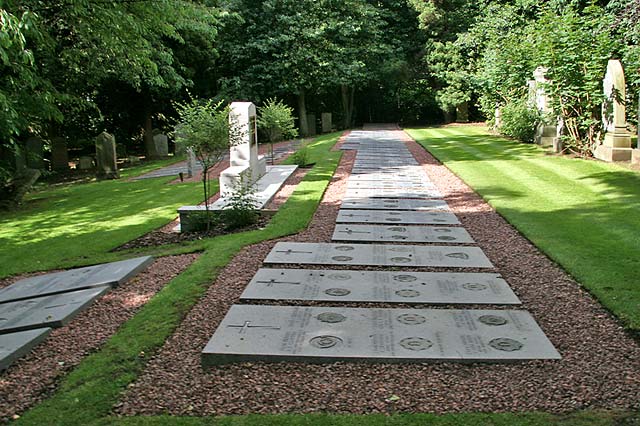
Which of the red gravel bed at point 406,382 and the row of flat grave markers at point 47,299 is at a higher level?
the row of flat grave markers at point 47,299

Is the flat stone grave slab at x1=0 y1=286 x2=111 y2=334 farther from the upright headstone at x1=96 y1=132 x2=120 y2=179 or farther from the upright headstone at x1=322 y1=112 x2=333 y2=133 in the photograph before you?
the upright headstone at x1=322 y1=112 x2=333 y2=133

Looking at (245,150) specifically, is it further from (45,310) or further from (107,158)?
(107,158)

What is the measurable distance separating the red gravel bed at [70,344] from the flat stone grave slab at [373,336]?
1.12 m

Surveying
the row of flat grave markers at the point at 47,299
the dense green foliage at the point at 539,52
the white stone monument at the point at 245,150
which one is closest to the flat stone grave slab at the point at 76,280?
the row of flat grave markers at the point at 47,299

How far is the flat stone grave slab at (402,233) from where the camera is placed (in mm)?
8422

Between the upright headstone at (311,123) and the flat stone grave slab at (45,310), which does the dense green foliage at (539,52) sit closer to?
the upright headstone at (311,123)

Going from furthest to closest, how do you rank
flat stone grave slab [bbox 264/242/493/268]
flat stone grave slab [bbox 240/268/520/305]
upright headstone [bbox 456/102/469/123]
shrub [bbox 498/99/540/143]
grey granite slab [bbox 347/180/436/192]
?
upright headstone [bbox 456/102/469/123], shrub [bbox 498/99/540/143], grey granite slab [bbox 347/180/436/192], flat stone grave slab [bbox 264/242/493/268], flat stone grave slab [bbox 240/268/520/305]

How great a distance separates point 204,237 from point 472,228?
4118 millimetres

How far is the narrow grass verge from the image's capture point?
402cm

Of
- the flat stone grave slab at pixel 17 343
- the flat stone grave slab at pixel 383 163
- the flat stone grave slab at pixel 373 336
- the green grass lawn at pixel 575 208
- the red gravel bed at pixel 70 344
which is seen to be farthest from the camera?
the flat stone grave slab at pixel 383 163

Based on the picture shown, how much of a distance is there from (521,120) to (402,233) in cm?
1507

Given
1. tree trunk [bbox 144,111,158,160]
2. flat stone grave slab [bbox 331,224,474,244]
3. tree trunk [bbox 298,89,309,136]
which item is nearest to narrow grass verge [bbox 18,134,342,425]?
flat stone grave slab [bbox 331,224,474,244]

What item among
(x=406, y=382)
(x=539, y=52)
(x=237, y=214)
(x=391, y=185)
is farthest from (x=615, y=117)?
(x=406, y=382)

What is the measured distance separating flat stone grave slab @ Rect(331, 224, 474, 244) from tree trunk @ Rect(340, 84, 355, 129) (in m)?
30.1
